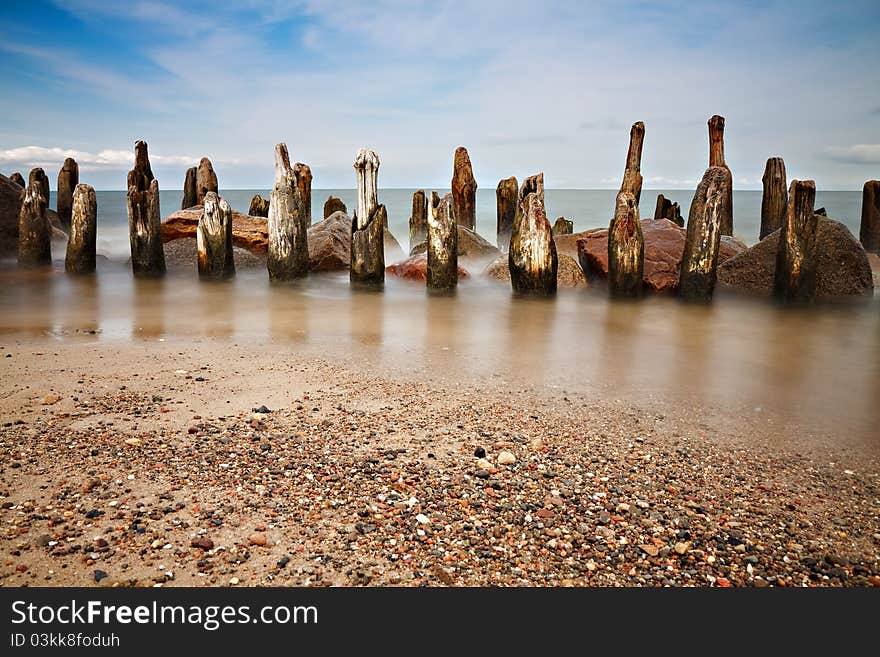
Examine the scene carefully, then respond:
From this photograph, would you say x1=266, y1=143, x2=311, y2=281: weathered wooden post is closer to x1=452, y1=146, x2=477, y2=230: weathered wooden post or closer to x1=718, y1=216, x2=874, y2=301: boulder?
x1=718, y1=216, x2=874, y2=301: boulder

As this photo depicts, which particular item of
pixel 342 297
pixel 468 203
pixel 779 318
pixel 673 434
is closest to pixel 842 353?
pixel 779 318

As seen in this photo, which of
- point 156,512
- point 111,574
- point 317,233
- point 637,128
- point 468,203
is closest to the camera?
point 111,574

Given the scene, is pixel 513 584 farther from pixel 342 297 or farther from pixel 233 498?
pixel 342 297

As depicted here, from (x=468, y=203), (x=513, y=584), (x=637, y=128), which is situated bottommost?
(x=513, y=584)

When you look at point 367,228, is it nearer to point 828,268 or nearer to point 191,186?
point 828,268

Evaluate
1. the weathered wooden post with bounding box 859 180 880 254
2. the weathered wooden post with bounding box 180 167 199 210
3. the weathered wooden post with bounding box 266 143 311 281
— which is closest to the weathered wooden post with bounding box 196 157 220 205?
the weathered wooden post with bounding box 180 167 199 210

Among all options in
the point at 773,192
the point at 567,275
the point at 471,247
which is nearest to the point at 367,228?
the point at 567,275

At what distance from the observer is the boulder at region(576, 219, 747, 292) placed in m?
10.6

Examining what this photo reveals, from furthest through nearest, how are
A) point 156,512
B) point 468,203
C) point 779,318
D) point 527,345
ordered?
point 468,203, point 779,318, point 527,345, point 156,512

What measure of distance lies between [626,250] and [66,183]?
1964 centimetres

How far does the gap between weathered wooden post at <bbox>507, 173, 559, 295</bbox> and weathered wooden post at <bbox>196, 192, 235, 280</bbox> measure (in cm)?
507

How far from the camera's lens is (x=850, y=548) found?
115 inches

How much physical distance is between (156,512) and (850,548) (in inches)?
126

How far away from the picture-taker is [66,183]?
21562mm
